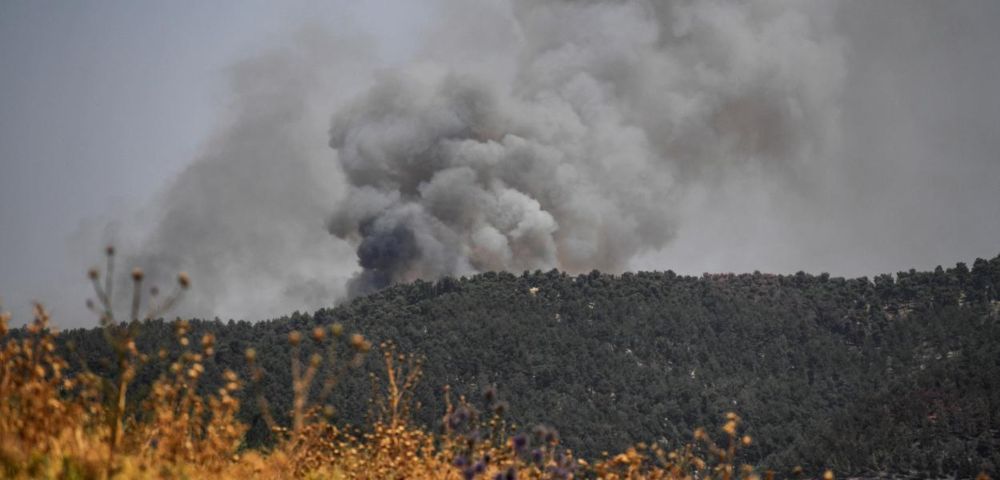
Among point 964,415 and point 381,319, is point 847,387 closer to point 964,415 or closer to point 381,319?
point 964,415

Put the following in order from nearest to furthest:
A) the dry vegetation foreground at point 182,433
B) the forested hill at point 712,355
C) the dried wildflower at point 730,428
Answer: the dry vegetation foreground at point 182,433, the dried wildflower at point 730,428, the forested hill at point 712,355

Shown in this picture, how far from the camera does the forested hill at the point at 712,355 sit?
64625mm

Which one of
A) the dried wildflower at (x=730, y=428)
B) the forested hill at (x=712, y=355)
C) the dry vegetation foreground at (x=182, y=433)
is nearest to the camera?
the dry vegetation foreground at (x=182, y=433)

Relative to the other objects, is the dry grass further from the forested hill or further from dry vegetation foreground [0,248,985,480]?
the forested hill

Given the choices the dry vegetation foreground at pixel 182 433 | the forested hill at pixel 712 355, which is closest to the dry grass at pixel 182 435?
the dry vegetation foreground at pixel 182 433

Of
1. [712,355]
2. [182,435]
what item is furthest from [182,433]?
[712,355]

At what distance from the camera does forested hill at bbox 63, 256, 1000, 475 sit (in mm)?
64625

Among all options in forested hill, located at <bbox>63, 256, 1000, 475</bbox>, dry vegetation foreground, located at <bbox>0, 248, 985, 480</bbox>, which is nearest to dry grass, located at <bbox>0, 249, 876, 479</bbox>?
dry vegetation foreground, located at <bbox>0, 248, 985, 480</bbox>

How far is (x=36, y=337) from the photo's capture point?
5.64m

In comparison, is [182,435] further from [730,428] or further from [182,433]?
[730,428]

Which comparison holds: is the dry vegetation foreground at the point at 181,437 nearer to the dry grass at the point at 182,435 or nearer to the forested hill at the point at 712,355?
the dry grass at the point at 182,435

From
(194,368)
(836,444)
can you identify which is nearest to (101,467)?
(194,368)

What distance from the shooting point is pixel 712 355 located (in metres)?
94.2

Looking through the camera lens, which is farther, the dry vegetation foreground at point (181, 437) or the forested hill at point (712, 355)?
the forested hill at point (712, 355)
